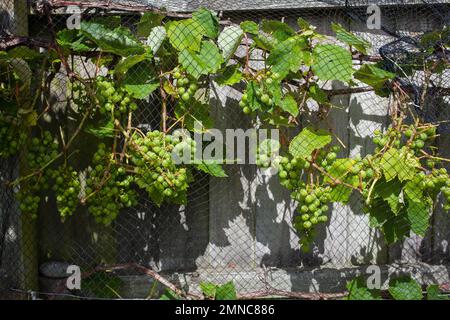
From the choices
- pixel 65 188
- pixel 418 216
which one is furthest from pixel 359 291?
pixel 65 188

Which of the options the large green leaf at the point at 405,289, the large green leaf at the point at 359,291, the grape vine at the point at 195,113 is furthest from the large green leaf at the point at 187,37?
the large green leaf at the point at 405,289

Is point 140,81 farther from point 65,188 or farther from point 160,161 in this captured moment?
point 65,188

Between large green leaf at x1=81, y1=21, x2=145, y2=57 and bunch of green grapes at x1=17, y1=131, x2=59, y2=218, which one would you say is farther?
bunch of green grapes at x1=17, y1=131, x2=59, y2=218

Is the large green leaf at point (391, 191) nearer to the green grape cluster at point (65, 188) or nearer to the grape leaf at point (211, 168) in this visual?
the grape leaf at point (211, 168)

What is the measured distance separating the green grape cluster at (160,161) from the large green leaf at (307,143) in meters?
0.37

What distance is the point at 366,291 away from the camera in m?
2.50

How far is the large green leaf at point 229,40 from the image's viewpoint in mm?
2264

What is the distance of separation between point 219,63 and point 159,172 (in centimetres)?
44

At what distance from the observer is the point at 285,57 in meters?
2.27

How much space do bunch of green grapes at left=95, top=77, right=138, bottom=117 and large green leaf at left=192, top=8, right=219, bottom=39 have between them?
361mm

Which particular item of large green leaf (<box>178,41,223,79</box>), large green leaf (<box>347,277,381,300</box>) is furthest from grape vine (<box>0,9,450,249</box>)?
large green leaf (<box>347,277,381,300</box>)

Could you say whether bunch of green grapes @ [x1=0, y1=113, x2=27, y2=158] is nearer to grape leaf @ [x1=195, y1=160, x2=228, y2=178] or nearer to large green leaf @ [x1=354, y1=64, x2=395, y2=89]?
grape leaf @ [x1=195, y1=160, x2=228, y2=178]

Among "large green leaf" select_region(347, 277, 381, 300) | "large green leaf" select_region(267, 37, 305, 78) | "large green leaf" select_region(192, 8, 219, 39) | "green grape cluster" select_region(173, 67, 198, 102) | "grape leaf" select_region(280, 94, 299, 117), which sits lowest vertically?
"large green leaf" select_region(347, 277, 381, 300)

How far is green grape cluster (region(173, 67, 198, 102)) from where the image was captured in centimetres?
228
